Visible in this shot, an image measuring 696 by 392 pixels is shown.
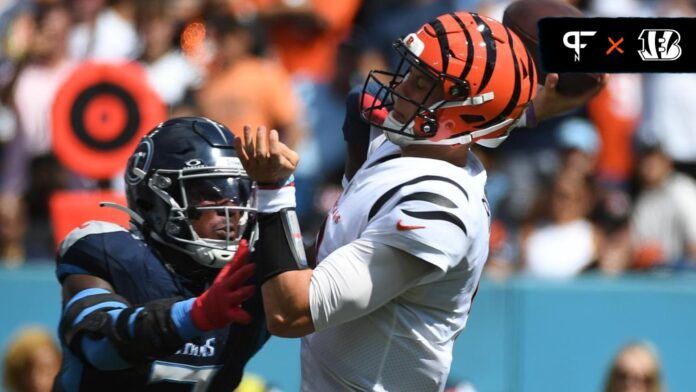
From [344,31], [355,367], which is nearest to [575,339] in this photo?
[344,31]

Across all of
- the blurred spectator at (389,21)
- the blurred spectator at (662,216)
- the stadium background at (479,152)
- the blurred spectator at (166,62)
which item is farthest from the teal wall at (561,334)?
the blurred spectator at (166,62)

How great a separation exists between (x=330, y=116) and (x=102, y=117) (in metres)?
1.55

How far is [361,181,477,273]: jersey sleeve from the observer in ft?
10.7

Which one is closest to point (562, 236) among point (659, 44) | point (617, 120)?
point (617, 120)

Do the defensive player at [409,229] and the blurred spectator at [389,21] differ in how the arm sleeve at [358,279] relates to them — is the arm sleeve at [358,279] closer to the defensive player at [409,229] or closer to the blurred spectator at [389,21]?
the defensive player at [409,229]

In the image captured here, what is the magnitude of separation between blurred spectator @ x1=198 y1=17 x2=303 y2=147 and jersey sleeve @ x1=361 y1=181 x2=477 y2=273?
4184 millimetres

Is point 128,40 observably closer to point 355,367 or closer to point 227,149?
point 227,149

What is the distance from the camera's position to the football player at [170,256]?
3.74 metres

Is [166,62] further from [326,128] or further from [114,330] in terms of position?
[114,330]

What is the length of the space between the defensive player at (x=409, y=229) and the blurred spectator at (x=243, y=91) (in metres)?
3.90

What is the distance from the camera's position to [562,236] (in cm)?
685

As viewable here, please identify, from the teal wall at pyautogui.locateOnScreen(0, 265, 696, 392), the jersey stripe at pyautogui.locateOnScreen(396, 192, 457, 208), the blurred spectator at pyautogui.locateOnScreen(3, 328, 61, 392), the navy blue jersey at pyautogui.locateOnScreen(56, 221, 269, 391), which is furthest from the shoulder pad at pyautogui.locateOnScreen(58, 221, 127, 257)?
the teal wall at pyautogui.locateOnScreen(0, 265, 696, 392)

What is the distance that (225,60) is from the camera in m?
7.65

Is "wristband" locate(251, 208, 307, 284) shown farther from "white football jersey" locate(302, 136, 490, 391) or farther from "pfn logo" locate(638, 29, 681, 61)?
"pfn logo" locate(638, 29, 681, 61)
